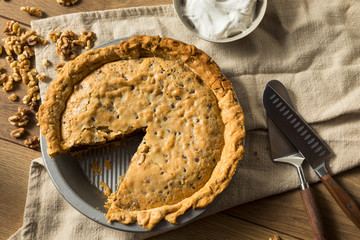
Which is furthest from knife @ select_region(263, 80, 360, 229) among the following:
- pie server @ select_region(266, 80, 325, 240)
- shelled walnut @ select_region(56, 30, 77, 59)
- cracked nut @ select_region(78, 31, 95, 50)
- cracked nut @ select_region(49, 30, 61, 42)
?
cracked nut @ select_region(49, 30, 61, 42)

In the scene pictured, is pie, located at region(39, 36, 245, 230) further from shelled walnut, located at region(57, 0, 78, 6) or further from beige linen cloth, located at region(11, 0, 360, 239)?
shelled walnut, located at region(57, 0, 78, 6)

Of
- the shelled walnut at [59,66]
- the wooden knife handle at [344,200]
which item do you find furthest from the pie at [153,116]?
the wooden knife handle at [344,200]

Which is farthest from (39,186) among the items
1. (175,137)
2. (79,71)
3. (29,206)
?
(175,137)

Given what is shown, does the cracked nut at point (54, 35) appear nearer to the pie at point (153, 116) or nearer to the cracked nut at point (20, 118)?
the pie at point (153, 116)

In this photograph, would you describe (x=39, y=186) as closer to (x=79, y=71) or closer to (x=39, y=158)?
(x=39, y=158)

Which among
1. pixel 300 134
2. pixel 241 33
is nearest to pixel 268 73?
pixel 241 33
